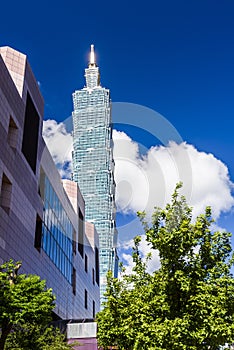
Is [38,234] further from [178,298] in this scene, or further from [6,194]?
[178,298]

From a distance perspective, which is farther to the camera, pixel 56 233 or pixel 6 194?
pixel 56 233

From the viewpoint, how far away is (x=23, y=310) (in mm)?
24984

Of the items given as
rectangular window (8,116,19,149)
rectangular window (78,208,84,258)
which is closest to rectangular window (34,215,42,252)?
rectangular window (8,116,19,149)

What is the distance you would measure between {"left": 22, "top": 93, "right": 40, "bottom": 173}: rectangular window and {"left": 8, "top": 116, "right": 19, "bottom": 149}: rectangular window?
3260mm

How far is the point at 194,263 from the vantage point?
2044cm

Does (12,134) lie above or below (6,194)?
above

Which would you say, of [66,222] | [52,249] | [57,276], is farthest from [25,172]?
[66,222]

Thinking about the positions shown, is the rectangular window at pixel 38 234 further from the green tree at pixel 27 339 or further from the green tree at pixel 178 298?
the green tree at pixel 178 298

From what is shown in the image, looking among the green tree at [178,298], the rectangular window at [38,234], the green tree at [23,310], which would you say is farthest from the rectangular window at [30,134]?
the green tree at [178,298]

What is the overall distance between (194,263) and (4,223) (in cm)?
2520

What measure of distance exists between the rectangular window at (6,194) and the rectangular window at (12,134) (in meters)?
3.84

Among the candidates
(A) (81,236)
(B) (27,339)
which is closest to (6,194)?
(B) (27,339)

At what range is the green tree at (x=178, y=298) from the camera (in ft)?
61.4

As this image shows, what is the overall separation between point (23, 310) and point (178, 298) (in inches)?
384
